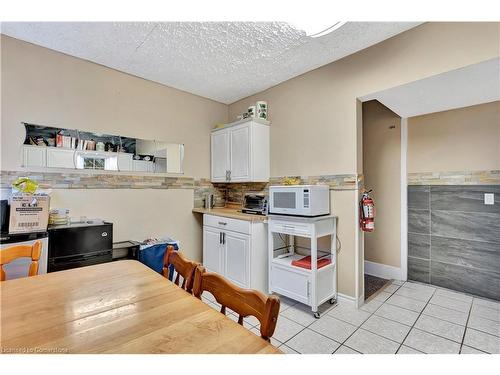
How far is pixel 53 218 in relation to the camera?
226 centimetres

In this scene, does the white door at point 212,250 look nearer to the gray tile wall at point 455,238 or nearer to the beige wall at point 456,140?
the gray tile wall at point 455,238

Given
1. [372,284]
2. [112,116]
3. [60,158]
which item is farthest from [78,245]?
[372,284]

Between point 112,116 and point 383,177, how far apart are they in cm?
341

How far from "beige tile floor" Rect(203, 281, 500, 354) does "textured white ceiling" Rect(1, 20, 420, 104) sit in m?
2.50

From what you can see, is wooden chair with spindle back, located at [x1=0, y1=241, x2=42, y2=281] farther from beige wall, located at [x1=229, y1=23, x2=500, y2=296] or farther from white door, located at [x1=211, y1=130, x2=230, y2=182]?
beige wall, located at [x1=229, y1=23, x2=500, y2=296]

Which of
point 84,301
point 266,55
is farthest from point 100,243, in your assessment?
point 266,55

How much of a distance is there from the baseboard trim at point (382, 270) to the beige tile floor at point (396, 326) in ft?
1.46

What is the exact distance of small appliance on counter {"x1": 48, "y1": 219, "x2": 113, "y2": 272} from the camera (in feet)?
6.88

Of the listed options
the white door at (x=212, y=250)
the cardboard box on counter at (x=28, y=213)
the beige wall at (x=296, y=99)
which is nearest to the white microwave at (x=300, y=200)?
the beige wall at (x=296, y=99)

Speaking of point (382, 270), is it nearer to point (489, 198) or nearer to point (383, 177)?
point (383, 177)
